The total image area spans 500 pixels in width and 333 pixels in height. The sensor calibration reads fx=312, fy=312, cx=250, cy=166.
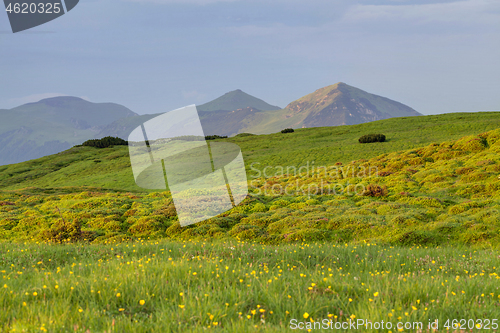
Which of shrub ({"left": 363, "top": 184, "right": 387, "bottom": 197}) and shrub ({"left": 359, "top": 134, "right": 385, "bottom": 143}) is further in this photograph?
shrub ({"left": 359, "top": 134, "right": 385, "bottom": 143})

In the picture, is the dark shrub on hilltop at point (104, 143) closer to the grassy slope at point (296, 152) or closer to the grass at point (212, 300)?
the grassy slope at point (296, 152)

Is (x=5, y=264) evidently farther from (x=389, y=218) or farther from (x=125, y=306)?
(x=389, y=218)

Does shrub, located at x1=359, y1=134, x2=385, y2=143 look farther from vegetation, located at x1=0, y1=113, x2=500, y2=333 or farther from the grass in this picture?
the grass

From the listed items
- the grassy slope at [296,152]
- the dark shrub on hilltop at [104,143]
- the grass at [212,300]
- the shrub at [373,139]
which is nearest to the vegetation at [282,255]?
the grass at [212,300]

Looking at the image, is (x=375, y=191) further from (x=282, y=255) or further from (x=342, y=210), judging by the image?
(x=282, y=255)

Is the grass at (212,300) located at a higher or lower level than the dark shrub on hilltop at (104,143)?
lower

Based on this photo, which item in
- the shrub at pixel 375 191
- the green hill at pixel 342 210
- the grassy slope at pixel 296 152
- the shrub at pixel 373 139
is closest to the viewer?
the green hill at pixel 342 210

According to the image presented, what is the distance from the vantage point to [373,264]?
9.05m

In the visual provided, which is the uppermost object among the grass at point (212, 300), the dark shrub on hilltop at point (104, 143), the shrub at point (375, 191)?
the dark shrub on hilltop at point (104, 143)

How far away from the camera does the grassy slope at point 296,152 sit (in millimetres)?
53844

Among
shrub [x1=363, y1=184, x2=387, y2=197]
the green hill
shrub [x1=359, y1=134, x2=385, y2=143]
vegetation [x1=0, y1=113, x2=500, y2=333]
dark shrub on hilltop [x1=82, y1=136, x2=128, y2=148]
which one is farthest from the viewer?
dark shrub on hilltop [x1=82, y1=136, x2=128, y2=148]

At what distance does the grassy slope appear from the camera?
5384 cm

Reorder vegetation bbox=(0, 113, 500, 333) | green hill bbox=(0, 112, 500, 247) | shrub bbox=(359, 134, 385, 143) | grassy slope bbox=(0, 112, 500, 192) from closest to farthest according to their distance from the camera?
vegetation bbox=(0, 113, 500, 333)
green hill bbox=(0, 112, 500, 247)
grassy slope bbox=(0, 112, 500, 192)
shrub bbox=(359, 134, 385, 143)

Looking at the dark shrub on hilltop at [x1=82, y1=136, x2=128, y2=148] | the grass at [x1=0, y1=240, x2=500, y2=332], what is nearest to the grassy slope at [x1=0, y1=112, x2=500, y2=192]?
the dark shrub on hilltop at [x1=82, y1=136, x2=128, y2=148]
